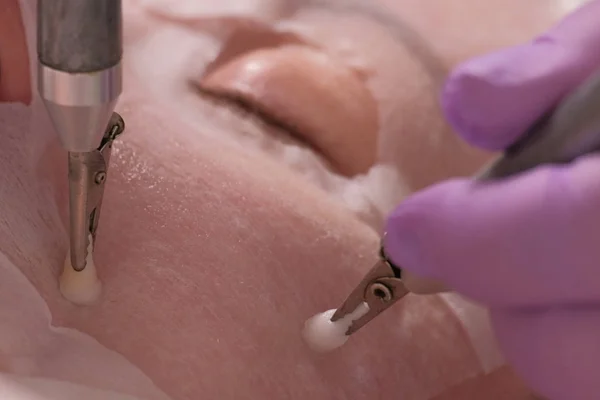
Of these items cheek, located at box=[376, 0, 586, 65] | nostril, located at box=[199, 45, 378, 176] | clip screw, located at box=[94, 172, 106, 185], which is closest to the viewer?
clip screw, located at box=[94, 172, 106, 185]

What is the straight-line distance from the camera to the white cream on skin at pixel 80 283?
419 millimetres

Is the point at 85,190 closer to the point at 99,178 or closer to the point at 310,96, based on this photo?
the point at 99,178

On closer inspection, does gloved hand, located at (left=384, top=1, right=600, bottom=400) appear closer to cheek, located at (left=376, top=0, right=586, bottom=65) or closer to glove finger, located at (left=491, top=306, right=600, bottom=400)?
glove finger, located at (left=491, top=306, right=600, bottom=400)

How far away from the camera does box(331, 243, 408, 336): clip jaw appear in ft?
1.27

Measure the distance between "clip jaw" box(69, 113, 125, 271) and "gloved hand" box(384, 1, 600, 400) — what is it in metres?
0.14

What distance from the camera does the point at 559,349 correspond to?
0.92ft

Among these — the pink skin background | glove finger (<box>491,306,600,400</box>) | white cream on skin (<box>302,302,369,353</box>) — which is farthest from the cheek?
glove finger (<box>491,306,600,400</box>)

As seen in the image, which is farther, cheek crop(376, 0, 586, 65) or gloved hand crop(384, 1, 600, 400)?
cheek crop(376, 0, 586, 65)

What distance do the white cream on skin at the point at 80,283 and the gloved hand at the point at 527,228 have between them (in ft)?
0.58

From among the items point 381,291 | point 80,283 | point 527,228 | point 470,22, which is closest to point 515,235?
point 527,228

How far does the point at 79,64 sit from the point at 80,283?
0.54 feet

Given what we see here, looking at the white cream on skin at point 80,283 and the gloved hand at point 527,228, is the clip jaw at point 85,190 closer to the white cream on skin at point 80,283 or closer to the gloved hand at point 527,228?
the white cream on skin at point 80,283

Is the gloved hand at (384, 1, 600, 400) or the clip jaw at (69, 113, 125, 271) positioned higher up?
the gloved hand at (384, 1, 600, 400)

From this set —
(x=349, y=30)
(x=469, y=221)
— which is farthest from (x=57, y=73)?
(x=349, y=30)
